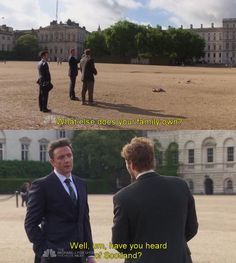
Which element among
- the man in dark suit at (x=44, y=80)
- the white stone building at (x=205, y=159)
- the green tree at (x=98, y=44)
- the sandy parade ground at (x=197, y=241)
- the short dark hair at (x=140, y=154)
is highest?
the green tree at (x=98, y=44)

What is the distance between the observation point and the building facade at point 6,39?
165125mm

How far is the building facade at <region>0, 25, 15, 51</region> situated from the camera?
542 feet

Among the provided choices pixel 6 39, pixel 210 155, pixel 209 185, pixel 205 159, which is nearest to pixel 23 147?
pixel 205 159

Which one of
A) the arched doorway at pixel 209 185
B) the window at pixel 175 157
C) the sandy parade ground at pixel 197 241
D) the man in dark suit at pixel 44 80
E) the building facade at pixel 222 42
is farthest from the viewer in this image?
the building facade at pixel 222 42

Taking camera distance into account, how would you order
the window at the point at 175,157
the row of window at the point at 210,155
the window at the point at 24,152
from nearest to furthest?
the row of window at the point at 210,155 < the window at the point at 175,157 < the window at the point at 24,152

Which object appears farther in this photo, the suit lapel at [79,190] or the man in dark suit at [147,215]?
the suit lapel at [79,190]

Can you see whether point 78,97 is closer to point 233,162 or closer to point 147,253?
point 147,253

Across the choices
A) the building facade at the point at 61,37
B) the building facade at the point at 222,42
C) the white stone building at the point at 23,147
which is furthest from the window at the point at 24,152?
the building facade at the point at 222,42

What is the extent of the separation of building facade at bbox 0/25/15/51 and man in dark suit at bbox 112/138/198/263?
547 feet

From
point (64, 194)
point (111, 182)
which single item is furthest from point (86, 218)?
point (111, 182)

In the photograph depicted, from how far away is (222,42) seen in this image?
182 metres

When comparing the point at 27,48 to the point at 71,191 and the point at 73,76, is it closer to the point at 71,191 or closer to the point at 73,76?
the point at 73,76

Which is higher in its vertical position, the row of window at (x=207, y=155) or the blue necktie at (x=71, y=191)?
the blue necktie at (x=71, y=191)

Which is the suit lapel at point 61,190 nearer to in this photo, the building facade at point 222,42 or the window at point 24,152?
the window at point 24,152
